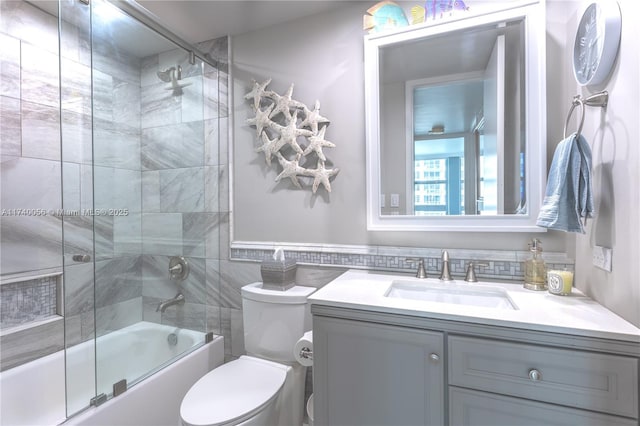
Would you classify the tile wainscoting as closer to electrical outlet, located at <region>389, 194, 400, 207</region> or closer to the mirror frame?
the mirror frame

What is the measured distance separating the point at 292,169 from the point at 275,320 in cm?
82

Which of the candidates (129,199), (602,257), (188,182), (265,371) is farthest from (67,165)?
(602,257)

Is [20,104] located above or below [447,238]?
above

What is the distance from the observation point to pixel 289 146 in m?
1.72

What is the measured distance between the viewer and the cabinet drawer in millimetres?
775

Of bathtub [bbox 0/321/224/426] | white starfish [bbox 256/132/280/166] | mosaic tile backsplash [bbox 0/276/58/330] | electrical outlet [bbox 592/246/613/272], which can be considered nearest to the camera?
electrical outlet [bbox 592/246/613/272]

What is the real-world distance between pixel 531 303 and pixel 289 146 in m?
1.34

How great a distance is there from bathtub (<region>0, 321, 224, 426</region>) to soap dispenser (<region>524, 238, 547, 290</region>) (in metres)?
1.75

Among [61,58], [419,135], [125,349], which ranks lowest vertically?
[125,349]

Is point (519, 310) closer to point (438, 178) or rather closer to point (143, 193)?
point (438, 178)

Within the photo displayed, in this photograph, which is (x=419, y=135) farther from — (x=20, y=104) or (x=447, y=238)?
(x=20, y=104)

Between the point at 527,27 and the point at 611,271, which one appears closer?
the point at 611,271

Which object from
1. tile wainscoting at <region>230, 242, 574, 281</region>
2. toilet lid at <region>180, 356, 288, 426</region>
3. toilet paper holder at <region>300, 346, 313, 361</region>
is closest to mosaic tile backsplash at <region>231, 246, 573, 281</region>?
tile wainscoting at <region>230, 242, 574, 281</region>

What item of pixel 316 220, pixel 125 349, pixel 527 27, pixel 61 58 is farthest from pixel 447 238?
pixel 61 58
